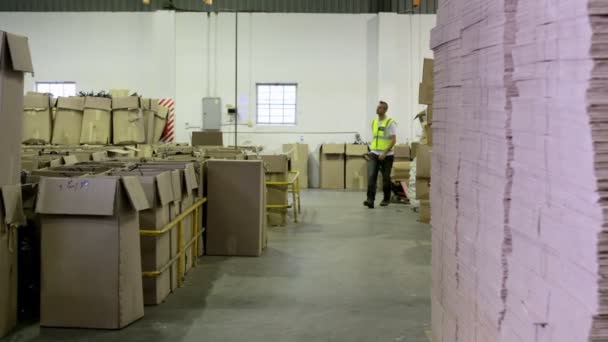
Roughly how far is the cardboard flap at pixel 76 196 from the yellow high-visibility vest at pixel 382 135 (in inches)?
239

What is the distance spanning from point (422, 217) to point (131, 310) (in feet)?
12.0

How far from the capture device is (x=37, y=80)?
12.5 m

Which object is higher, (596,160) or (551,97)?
(551,97)

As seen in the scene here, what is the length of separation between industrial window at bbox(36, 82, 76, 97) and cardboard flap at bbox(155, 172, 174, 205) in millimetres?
9269

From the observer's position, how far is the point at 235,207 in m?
5.45

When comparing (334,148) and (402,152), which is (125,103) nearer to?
(334,148)

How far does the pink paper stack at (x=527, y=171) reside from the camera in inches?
48.6

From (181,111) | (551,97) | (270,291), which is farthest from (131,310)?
(181,111)

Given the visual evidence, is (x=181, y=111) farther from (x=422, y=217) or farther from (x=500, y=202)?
(x=500, y=202)

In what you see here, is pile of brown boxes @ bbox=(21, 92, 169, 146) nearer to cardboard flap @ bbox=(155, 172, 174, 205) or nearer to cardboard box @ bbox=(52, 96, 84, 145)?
cardboard box @ bbox=(52, 96, 84, 145)

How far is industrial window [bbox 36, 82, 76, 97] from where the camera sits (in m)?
12.5

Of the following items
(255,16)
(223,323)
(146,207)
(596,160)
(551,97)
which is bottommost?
(223,323)

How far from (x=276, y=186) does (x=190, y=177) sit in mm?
2169

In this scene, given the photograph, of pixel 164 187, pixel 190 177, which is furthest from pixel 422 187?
pixel 164 187
